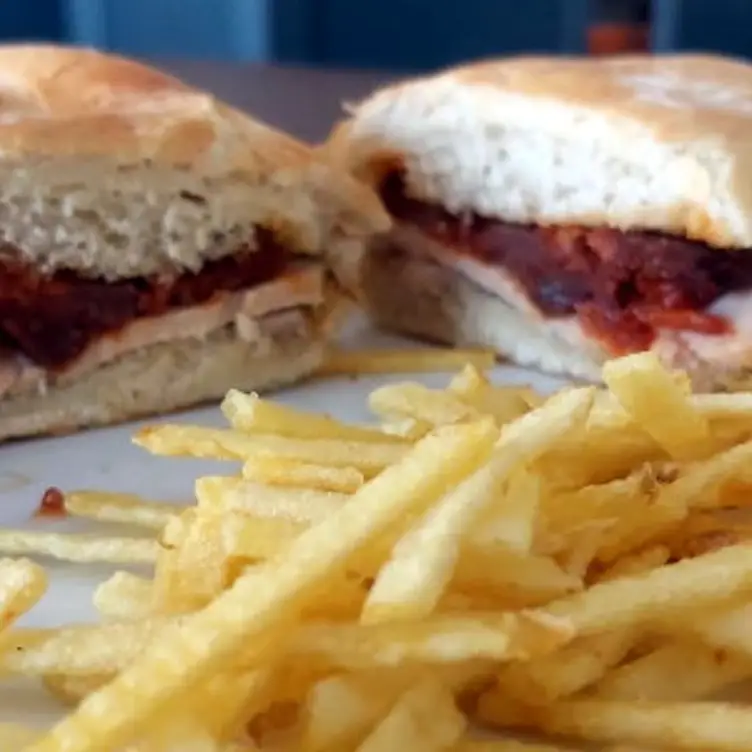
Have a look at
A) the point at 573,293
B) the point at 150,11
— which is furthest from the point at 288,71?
the point at 573,293

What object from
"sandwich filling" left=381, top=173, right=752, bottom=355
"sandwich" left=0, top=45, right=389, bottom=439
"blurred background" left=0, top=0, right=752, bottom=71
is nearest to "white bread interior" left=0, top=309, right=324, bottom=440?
"sandwich" left=0, top=45, right=389, bottom=439

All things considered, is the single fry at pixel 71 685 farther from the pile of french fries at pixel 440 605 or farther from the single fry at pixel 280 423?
the single fry at pixel 280 423

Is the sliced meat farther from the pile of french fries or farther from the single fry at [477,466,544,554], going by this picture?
the single fry at [477,466,544,554]

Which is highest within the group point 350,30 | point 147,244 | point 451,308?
point 147,244

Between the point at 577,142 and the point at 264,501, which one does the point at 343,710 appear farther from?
the point at 577,142

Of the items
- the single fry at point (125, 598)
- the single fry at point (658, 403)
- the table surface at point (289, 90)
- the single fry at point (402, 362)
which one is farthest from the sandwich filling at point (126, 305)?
the table surface at point (289, 90)

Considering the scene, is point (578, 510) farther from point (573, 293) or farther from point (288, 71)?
point (288, 71)

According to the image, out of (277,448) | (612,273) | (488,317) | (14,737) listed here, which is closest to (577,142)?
(612,273)
